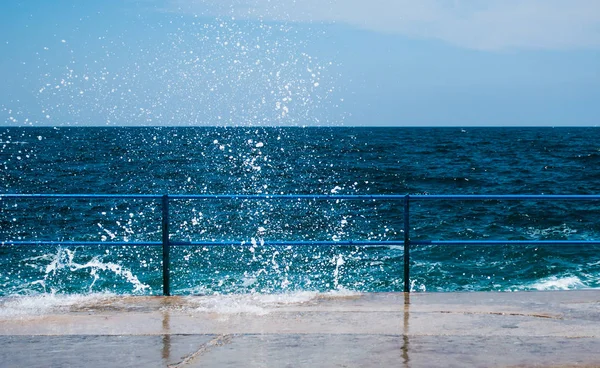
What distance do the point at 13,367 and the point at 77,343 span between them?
65 centimetres

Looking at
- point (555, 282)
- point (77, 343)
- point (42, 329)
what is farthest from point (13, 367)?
point (555, 282)

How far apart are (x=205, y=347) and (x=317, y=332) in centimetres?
97

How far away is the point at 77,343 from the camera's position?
5.76m

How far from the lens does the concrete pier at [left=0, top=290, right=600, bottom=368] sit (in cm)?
527

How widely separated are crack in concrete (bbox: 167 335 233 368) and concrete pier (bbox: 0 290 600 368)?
→ 1 cm

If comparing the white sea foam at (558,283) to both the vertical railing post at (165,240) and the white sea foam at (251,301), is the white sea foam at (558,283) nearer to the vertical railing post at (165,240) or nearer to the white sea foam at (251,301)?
the white sea foam at (251,301)

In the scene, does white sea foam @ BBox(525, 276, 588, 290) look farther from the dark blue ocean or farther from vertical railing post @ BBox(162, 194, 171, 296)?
vertical railing post @ BBox(162, 194, 171, 296)

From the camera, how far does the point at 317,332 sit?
19.7 feet

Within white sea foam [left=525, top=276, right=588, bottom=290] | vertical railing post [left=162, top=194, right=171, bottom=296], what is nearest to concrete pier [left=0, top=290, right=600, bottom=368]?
vertical railing post [left=162, top=194, right=171, bottom=296]

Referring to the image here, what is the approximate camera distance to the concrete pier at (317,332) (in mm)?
5266

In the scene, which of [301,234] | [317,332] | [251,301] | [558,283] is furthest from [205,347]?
[301,234]

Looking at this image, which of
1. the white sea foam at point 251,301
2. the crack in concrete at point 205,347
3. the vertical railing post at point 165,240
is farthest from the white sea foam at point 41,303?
the crack in concrete at point 205,347

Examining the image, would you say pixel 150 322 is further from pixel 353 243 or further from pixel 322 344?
pixel 353 243

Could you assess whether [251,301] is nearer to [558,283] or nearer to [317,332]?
[317,332]
